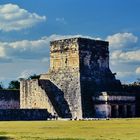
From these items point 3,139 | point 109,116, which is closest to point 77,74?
point 109,116

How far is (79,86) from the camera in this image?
149ft

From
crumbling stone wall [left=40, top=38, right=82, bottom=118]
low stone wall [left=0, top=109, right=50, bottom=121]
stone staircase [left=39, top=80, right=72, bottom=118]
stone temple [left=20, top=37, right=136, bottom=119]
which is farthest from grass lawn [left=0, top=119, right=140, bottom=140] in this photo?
crumbling stone wall [left=40, top=38, right=82, bottom=118]

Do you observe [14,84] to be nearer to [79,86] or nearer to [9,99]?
[9,99]

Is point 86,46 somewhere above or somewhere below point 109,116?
above

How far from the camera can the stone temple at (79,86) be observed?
1753 inches

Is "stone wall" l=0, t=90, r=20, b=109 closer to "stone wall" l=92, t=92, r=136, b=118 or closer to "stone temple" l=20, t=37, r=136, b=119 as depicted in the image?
"stone temple" l=20, t=37, r=136, b=119

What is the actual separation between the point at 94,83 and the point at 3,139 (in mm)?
26301

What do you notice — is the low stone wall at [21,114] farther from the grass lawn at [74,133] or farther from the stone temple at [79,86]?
the grass lawn at [74,133]

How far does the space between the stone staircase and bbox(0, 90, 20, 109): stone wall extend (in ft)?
14.9

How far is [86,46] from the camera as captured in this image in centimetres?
4656

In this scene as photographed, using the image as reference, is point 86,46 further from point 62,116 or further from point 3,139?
point 3,139

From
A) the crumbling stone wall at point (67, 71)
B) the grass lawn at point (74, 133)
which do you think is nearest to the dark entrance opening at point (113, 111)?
the crumbling stone wall at point (67, 71)

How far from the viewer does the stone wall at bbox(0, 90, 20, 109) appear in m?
49.6

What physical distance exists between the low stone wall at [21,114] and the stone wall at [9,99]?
717 cm
